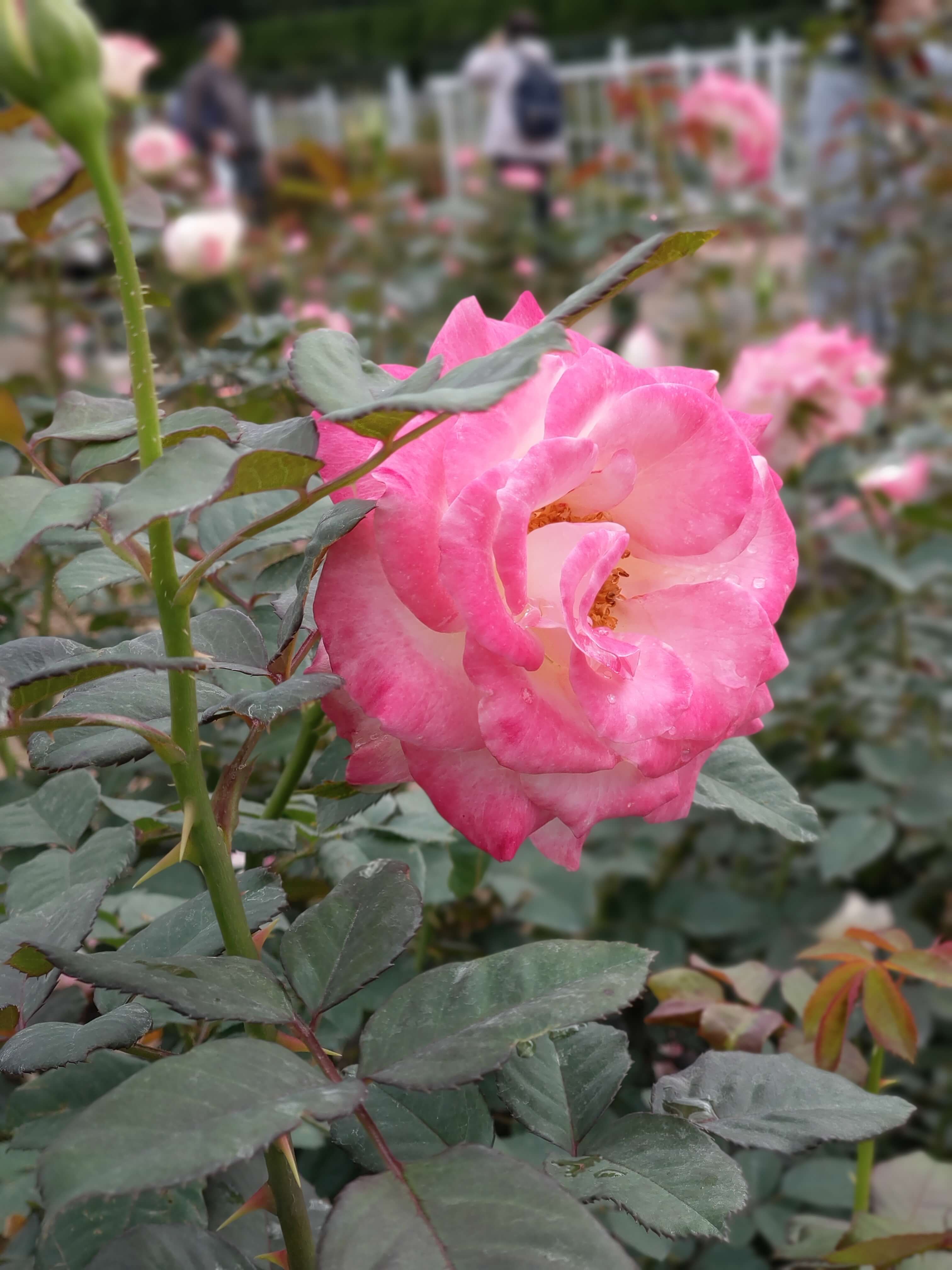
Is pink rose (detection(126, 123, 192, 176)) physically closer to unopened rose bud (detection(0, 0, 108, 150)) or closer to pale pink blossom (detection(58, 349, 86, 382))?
pale pink blossom (detection(58, 349, 86, 382))

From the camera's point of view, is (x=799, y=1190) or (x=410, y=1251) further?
(x=799, y=1190)

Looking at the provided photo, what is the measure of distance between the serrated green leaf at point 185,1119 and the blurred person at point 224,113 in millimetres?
5309

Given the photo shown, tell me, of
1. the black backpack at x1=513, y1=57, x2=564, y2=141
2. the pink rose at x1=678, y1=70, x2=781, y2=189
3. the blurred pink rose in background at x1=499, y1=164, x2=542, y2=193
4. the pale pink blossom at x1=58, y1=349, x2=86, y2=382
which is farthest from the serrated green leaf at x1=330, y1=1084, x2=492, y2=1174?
the black backpack at x1=513, y1=57, x2=564, y2=141

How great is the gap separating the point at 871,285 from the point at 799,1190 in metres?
2.39

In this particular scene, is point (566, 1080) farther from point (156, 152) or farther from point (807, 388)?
point (156, 152)

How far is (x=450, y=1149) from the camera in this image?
28 cm

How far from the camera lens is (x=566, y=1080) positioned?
381 mm

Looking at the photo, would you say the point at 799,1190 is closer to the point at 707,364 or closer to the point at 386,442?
the point at 386,442

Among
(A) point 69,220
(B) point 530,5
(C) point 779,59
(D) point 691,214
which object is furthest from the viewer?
(B) point 530,5

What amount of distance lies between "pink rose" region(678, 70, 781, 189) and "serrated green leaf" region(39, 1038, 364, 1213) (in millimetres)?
2812

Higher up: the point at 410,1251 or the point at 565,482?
the point at 565,482

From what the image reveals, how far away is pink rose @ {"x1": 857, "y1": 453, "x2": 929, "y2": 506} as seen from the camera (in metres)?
1.18

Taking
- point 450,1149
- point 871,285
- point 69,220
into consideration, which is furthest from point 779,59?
point 450,1149

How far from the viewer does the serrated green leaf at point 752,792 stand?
16.1 inches
